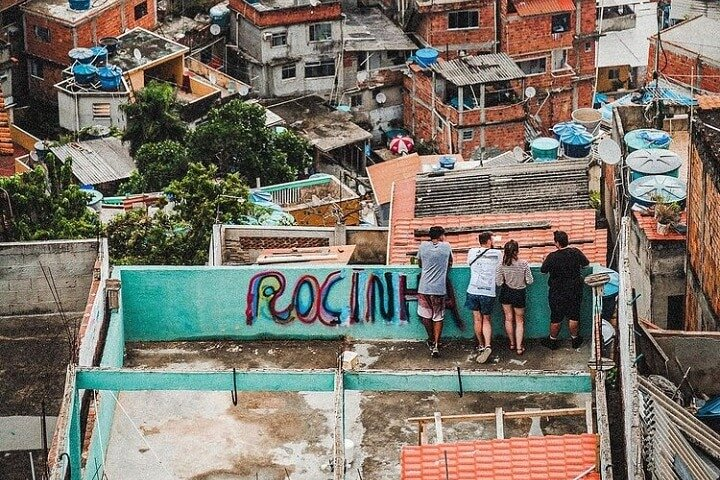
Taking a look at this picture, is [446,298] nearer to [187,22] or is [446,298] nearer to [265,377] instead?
[265,377]

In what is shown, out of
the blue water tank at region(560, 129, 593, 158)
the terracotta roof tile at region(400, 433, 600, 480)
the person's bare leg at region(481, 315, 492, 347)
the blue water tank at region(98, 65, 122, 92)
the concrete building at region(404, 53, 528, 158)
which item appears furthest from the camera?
the concrete building at region(404, 53, 528, 158)

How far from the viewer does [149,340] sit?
18359 millimetres

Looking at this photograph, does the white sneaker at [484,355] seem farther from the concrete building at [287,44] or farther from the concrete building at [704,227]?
the concrete building at [287,44]

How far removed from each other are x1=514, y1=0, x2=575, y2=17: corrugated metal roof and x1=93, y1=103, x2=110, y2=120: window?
15.7 m

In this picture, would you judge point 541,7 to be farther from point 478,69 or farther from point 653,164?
point 653,164

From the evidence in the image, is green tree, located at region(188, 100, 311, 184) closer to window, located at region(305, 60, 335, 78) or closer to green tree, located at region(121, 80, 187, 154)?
green tree, located at region(121, 80, 187, 154)

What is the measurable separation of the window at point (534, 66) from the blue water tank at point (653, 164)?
35.9 meters

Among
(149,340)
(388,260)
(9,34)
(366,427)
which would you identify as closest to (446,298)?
(366,427)

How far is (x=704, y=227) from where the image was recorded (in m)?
20.8

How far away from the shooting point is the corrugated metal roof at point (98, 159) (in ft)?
163

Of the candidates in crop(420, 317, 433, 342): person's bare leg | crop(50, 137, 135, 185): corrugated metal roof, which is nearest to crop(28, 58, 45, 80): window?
crop(50, 137, 135, 185): corrugated metal roof

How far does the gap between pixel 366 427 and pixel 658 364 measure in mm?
3997

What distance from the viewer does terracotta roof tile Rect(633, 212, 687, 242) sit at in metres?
22.6

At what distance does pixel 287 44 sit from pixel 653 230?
120 feet
